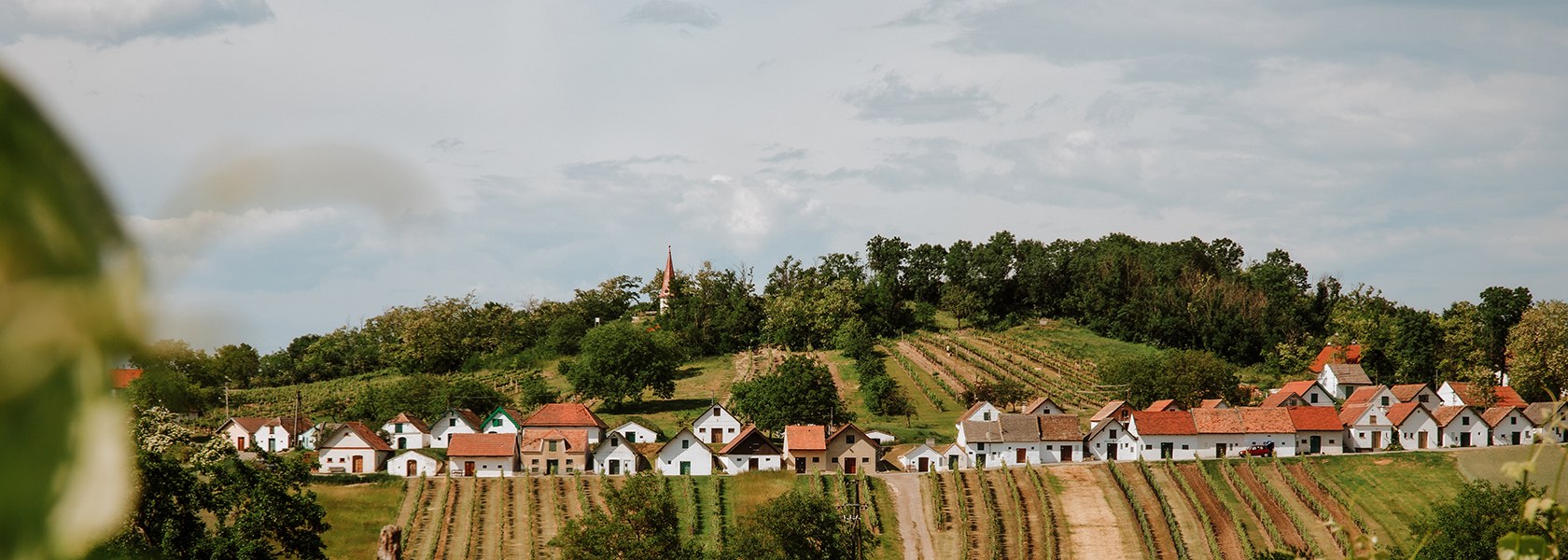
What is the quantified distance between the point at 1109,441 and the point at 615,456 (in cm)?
2334

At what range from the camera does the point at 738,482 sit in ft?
168

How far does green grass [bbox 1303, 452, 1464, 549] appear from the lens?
4588 cm

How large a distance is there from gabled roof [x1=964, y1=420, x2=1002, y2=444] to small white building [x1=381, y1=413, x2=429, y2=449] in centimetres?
2786

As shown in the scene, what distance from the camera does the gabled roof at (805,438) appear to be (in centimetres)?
5309

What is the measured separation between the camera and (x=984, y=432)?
183 ft

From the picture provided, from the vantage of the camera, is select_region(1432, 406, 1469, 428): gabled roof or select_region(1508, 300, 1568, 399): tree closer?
select_region(1432, 406, 1469, 428): gabled roof

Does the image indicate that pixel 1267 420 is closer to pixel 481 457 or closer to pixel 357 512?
pixel 481 457

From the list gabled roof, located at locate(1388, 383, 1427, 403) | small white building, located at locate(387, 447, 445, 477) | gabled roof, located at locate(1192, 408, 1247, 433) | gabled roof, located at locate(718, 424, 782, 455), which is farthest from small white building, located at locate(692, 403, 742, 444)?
gabled roof, located at locate(1388, 383, 1427, 403)

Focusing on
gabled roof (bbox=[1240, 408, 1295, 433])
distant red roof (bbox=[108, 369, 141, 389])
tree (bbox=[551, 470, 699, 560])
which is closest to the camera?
distant red roof (bbox=[108, 369, 141, 389])

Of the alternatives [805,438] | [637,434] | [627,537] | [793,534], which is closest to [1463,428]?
[805,438]

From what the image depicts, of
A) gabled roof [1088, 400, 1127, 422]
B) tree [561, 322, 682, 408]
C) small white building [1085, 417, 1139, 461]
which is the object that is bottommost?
small white building [1085, 417, 1139, 461]

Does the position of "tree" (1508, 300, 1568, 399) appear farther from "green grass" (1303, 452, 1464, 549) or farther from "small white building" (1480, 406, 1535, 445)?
"green grass" (1303, 452, 1464, 549)

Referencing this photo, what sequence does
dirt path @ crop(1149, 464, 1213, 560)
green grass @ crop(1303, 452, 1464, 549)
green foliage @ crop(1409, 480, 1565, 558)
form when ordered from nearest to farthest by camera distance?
green foliage @ crop(1409, 480, 1565, 558)
dirt path @ crop(1149, 464, 1213, 560)
green grass @ crop(1303, 452, 1464, 549)

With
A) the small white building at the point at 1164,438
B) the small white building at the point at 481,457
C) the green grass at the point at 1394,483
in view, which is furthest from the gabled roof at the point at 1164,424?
the small white building at the point at 481,457
